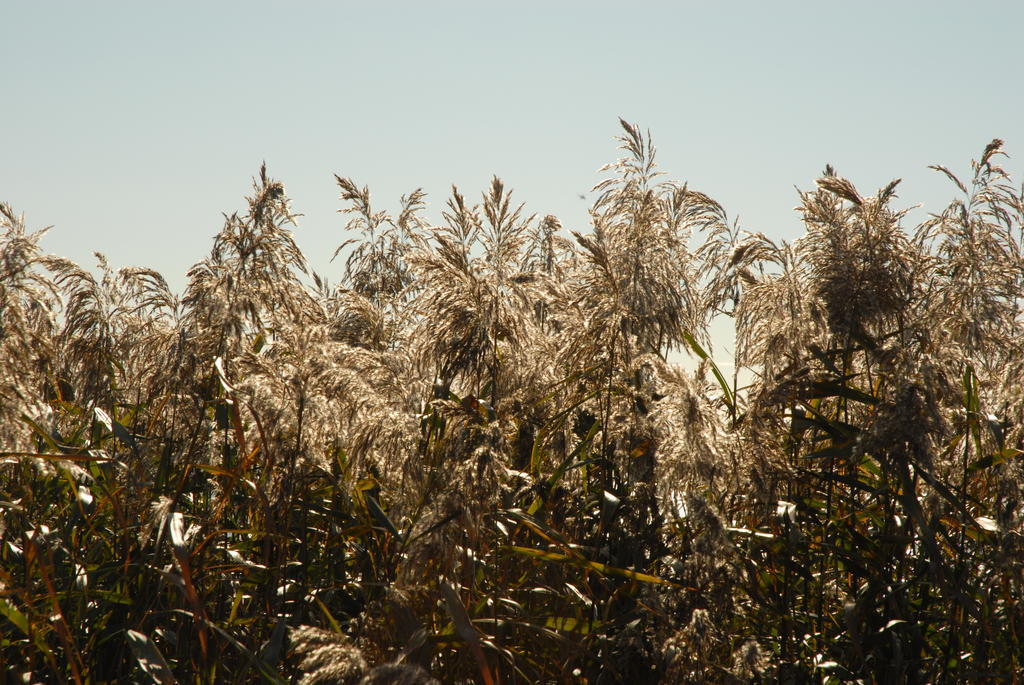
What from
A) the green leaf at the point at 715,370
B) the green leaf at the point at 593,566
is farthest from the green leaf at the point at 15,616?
the green leaf at the point at 715,370

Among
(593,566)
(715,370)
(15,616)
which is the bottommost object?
(15,616)

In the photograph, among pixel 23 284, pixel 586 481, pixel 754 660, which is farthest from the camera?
pixel 23 284

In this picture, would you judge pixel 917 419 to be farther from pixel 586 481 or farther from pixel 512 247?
pixel 512 247

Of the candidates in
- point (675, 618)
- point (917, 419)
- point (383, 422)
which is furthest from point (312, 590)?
point (917, 419)

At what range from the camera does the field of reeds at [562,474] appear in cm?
261

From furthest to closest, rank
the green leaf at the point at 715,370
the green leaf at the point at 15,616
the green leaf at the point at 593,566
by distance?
the green leaf at the point at 715,370 < the green leaf at the point at 593,566 < the green leaf at the point at 15,616

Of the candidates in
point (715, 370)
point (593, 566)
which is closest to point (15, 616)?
point (593, 566)

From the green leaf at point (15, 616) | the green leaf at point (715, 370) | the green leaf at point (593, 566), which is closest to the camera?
the green leaf at point (15, 616)

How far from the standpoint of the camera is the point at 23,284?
11.4 feet

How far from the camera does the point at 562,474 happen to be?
3.04 meters

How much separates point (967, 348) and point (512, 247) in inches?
71.3

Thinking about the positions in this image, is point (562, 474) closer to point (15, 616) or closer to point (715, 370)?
point (715, 370)

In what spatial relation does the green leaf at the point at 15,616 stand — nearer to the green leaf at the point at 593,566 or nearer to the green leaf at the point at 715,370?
the green leaf at the point at 593,566

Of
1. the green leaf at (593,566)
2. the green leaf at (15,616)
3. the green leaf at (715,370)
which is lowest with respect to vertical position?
the green leaf at (15,616)
